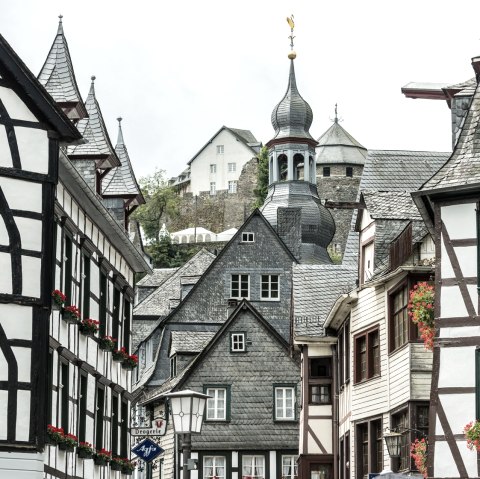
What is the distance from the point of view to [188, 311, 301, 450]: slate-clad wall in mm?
58125

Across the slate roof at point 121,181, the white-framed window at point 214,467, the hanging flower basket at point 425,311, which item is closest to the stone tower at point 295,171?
the white-framed window at point 214,467

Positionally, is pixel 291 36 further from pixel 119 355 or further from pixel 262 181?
pixel 119 355

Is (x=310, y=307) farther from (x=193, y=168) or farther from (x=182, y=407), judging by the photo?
(x=193, y=168)

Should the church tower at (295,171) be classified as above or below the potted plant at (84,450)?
above

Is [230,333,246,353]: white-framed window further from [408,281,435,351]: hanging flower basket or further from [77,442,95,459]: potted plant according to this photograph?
[408,281,435,351]: hanging flower basket

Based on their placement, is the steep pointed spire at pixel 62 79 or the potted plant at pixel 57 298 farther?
the steep pointed spire at pixel 62 79

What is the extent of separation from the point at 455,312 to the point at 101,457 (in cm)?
994

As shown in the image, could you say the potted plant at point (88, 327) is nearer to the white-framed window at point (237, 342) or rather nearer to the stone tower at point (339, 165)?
the white-framed window at point (237, 342)

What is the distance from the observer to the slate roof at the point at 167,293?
3248 inches

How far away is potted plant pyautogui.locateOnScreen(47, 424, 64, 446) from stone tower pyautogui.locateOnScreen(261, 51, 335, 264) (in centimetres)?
6764

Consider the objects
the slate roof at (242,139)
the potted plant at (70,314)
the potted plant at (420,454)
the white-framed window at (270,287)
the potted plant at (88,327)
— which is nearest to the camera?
the potted plant at (420,454)

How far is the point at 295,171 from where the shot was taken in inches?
4348

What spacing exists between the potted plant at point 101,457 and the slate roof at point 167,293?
143 ft

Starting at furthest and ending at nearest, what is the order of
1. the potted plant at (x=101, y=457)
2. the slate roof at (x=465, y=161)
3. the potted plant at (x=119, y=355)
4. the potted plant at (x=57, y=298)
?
the potted plant at (x=119, y=355), the potted plant at (x=101, y=457), the potted plant at (x=57, y=298), the slate roof at (x=465, y=161)
